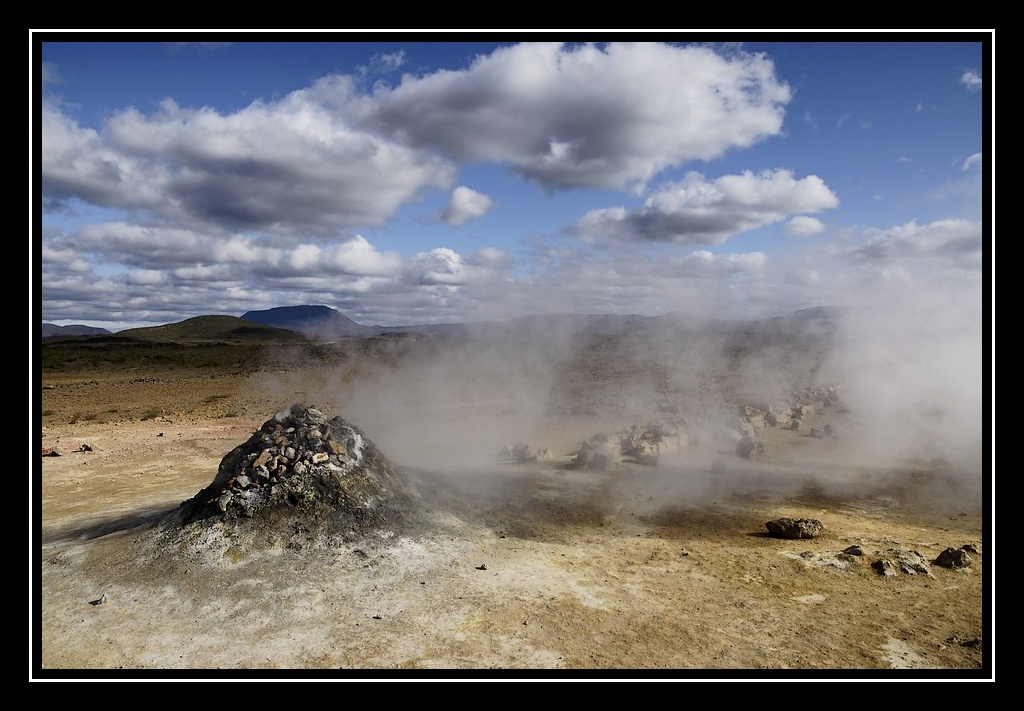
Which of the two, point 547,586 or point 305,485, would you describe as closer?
point 547,586

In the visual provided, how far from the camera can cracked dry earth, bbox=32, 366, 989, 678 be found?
5445 mm

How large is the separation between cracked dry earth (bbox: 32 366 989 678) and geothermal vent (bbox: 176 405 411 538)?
53 cm

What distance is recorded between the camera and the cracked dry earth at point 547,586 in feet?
17.9

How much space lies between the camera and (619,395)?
82.5 feet

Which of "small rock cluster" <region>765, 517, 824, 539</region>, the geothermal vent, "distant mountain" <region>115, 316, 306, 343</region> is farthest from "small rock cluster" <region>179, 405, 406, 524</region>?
"distant mountain" <region>115, 316, 306, 343</region>

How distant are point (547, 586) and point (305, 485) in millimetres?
3986

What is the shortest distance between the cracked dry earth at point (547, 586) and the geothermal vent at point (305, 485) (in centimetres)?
53

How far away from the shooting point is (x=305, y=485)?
8.43 m

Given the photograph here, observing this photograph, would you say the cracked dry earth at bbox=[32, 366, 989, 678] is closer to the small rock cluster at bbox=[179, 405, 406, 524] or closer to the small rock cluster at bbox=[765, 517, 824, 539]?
the small rock cluster at bbox=[765, 517, 824, 539]

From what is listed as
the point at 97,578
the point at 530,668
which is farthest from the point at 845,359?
the point at 97,578

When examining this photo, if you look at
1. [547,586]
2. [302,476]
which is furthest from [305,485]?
[547,586]

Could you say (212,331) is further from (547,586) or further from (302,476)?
(547,586)

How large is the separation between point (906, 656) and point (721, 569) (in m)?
2.35
